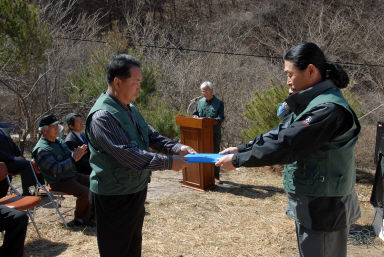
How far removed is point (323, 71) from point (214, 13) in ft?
78.4

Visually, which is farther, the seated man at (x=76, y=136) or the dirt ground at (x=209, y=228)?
the seated man at (x=76, y=136)

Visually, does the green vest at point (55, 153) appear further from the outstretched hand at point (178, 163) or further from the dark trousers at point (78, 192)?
the outstretched hand at point (178, 163)

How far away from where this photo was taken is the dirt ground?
360cm

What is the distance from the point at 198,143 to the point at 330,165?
385 cm

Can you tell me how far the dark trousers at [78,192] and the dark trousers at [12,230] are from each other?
1.17 metres

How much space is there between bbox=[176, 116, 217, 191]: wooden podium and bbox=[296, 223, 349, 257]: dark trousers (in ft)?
11.9

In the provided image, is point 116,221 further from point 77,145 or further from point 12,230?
point 77,145

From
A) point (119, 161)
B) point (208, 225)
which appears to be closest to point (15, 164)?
point (208, 225)

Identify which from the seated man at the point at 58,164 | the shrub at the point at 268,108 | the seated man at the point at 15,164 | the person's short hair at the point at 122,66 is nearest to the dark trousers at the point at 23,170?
the seated man at the point at 15,164

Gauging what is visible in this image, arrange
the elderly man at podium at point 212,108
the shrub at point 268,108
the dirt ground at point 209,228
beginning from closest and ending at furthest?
the dirt ground at point 209,228
the elderly man at podium at point 212,108
the shrub at point 268,108

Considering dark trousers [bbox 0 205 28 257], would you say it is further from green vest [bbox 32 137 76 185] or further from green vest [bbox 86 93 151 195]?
green vest [bbox 86 93 151 195]

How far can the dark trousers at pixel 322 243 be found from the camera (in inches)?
73.7

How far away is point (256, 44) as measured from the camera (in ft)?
70.7

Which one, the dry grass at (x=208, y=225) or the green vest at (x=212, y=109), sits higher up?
the green vest at (x=212, y=109)
